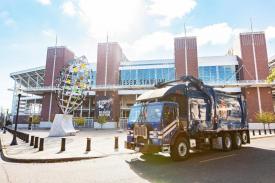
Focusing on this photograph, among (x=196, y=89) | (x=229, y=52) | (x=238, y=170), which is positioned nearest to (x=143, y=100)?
(x=196, y=89)

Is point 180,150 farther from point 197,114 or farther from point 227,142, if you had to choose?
point 227,142

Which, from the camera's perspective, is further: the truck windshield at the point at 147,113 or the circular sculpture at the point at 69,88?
the circular sculpture at the point at 69,88

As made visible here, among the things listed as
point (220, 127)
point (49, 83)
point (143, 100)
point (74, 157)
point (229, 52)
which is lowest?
point (74, 157)

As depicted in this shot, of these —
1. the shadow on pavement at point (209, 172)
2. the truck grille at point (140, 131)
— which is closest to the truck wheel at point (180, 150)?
the shadow on pavement at point (209, 172)

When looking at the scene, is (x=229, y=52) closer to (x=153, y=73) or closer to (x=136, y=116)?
(x=153, y=73)

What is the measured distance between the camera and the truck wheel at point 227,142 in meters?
11.6

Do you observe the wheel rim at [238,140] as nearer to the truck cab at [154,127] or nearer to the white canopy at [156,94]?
the truck cab at [154,127]

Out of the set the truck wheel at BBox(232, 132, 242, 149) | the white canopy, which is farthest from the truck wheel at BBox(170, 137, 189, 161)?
the truck wheel at BBox(232, 132, 242, 149)

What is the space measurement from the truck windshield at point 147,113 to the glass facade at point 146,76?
38711 millimetres

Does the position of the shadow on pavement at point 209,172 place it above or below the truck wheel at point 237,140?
below

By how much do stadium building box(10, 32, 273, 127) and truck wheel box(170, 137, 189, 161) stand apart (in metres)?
34.2

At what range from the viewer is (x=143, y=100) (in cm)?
1041

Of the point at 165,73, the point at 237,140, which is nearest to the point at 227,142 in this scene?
the point at 237,140

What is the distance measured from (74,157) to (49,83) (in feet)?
154
